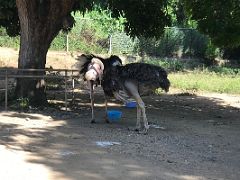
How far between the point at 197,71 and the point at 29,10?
16.1m

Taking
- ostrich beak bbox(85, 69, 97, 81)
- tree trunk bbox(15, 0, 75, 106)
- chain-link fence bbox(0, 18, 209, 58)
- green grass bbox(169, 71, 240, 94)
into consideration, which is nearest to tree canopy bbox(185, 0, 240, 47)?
tree trunk bbox(15, 0, 75, 106)

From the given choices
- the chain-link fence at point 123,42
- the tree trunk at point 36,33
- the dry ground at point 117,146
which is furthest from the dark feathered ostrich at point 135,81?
the chain-link fence at point 123,42

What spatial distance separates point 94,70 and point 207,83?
13085 millimetres

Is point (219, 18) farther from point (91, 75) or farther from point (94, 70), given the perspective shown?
point (91, 75)

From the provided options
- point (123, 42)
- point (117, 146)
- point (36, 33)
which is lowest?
point (117, 146)

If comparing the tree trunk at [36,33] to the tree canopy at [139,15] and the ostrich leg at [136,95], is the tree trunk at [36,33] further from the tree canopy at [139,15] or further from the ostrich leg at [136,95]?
the ostrich leg at [136,95]

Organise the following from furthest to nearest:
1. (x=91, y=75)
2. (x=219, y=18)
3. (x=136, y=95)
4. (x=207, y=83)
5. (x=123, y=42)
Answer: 1. (x=123, y=42)
2. (x=207, y=83)
3. (x=219, y=18)
4. (x=91, y=75)
5. (x=136, y=95)

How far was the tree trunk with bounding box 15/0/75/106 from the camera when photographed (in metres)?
13.6

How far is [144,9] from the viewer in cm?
1709

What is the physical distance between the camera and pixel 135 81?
415 inches

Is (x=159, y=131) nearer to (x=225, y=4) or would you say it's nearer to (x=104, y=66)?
(x=104, y=66)

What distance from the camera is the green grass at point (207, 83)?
21734 millimetres

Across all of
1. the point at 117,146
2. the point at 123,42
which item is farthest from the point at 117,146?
the point at 123,42

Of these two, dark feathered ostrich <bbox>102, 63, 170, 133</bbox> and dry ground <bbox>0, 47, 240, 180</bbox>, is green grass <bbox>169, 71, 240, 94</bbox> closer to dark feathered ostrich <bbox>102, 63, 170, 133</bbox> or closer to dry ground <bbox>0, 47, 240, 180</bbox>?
dry ground <bbox>0, 47, 240, 180</bbox>
